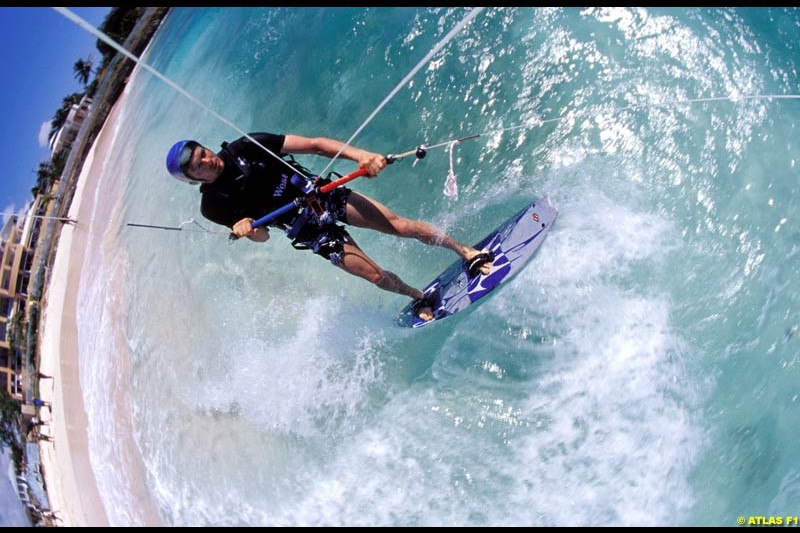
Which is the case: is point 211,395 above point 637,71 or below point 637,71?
below

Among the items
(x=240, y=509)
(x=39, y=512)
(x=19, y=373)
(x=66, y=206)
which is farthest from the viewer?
(x=66, y=206)

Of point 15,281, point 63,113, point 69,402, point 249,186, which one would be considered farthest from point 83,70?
point 249,186

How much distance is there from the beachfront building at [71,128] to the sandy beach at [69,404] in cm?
377

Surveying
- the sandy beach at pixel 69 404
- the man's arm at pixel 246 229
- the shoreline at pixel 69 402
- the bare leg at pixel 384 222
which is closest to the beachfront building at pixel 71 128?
the shoreline at pixel 69 402

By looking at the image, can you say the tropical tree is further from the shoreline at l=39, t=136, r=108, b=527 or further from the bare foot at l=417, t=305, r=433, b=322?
the bare foot at l=417, t=305, r=433, b=322

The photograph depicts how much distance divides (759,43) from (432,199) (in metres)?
3.99

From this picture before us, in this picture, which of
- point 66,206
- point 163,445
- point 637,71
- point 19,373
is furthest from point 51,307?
point 637,71

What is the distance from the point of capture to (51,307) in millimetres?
11625

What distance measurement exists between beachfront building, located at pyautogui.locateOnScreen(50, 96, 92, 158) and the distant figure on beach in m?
15.7

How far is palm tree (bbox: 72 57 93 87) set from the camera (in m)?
16.9

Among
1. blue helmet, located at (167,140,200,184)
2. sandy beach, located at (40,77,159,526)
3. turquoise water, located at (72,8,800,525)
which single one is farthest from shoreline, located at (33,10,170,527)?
blue helmet, located at (167,140,200,184)

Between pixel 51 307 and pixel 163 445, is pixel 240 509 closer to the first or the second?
pixel 163 445

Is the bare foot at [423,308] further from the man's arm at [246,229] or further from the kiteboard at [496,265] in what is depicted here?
the man's arm at [246,229]

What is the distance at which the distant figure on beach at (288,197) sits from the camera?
3539 mm
